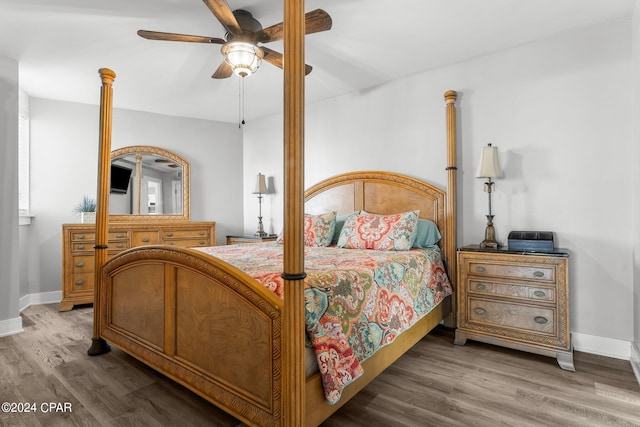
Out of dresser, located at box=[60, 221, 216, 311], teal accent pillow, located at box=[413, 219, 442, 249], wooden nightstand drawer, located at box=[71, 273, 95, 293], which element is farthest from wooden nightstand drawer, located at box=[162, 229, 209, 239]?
teal accent pillow, located at box=[413, 219, 442, 249]

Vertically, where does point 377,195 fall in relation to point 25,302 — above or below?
above

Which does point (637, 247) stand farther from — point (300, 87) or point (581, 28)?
point (300, 87)

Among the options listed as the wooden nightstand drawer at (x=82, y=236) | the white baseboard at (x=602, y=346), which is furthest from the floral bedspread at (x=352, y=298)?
the wooden nightstand drawer at (x=82, y=236)

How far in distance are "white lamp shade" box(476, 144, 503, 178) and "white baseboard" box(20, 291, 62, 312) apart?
497cm

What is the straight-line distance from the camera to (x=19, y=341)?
287cm

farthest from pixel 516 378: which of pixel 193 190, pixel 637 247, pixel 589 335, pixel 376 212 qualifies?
pixel 193 190

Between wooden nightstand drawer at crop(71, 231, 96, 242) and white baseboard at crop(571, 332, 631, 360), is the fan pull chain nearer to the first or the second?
wooden nightstand drawer at crop(71, 231, 96, 242)

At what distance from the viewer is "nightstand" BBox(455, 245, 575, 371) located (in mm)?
2381

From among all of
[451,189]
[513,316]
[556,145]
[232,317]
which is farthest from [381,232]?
Answer: [232,317]

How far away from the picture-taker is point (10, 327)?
307cm

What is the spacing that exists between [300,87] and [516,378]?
2236 millimetres

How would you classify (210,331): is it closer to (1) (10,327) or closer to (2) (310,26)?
(2) (310,26)

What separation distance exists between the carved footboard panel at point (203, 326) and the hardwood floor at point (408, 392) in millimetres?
160

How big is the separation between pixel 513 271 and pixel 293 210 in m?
2.01
